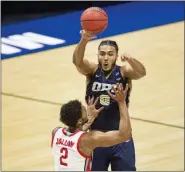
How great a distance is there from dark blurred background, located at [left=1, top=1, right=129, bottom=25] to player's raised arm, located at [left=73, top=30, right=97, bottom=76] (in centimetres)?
1049

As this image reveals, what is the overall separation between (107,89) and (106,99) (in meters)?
0.10

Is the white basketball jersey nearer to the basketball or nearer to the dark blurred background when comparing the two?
the basketball

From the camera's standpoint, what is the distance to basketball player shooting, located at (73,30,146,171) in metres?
6.80

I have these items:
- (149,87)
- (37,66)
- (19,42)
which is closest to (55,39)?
(19,42)

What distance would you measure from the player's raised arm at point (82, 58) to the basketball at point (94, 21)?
0.23ft

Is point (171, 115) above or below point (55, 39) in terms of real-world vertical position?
below

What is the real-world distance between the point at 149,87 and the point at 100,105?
592cm

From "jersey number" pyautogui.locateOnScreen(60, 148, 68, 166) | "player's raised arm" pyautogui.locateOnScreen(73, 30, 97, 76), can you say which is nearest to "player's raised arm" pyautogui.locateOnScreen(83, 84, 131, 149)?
"jersey number" pyautogui.locateOnScreen(60, 148, 68, 166)

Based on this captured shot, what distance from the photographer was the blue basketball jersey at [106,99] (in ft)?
22.6

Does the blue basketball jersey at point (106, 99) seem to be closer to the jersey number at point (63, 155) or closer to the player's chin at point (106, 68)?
the player's chin at point (106, 68)

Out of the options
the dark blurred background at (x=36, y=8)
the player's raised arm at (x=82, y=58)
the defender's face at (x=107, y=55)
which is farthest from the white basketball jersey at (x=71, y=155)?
the dark blurred background at (x=36, y=8)

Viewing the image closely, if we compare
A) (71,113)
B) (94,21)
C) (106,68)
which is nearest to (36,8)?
(106,68)

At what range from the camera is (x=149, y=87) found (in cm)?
1273

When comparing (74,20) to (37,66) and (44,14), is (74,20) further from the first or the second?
(37,66)
